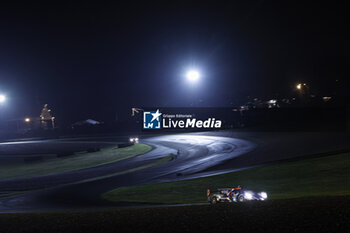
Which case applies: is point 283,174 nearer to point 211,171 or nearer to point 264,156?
point 211,171

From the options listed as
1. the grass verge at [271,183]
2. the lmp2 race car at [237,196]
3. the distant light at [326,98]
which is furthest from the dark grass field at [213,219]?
the distant light at [326,98]

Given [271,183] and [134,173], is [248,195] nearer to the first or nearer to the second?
[271,183]

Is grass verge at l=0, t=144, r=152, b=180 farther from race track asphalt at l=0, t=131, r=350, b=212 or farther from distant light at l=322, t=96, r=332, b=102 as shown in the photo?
distant light at l=322, t=96, r=332, b=102

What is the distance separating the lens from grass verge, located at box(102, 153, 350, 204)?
59.9ft

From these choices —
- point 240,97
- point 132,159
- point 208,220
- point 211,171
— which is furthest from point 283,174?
point 240,97

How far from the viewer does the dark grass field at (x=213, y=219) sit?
6.94 metres

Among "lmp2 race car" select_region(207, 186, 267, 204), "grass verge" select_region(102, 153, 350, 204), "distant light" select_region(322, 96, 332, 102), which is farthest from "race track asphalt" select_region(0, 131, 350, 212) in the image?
"distant light" select_region(322, 96, 332, 102)

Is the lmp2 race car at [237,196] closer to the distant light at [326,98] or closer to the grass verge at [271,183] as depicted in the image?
the grass verge at [271,183]

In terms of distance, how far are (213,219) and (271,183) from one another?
553 inches

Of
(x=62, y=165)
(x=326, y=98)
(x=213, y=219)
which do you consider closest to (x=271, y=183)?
(x=213, y=219)

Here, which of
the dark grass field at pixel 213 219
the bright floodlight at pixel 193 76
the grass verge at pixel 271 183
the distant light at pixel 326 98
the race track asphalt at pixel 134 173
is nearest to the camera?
the dark grass field at pixel 213 219

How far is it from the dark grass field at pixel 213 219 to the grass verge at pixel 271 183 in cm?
881

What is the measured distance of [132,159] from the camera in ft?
129

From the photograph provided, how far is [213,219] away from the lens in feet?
25.7
